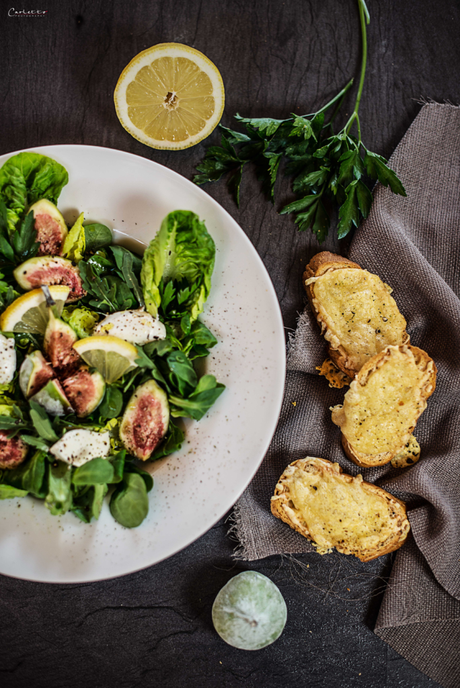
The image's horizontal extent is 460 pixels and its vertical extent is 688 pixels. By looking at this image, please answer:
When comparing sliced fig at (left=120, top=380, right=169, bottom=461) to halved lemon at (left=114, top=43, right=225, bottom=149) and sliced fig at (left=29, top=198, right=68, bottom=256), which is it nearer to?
sliced fig at (left=29, top=198, right=68, bottom=256)

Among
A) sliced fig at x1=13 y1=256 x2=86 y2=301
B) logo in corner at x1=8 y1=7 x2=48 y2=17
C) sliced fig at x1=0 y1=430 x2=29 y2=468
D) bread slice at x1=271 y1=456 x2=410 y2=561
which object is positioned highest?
logo in corner at x1=8 y1=7 x2=48 y2=17

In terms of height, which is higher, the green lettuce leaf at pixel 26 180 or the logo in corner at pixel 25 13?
the logo in corner at pixel 25 13

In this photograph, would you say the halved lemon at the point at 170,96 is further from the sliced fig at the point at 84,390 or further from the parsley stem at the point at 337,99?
the sliced fig at the point at 84,390

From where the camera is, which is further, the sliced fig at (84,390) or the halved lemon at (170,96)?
the halved lemon at (170,96)

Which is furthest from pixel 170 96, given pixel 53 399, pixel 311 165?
pixel 53 399

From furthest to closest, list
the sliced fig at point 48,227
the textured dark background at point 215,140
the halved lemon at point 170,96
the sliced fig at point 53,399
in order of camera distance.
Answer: the textured dark background at point 215,140 → the halved lemon at point 170,96 → the sliced fig at point 48,227 → the sliced fig at point 53,399

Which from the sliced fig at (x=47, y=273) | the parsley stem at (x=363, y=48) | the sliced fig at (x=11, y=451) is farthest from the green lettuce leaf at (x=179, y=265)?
the parsley stem at (x=363, y=48)

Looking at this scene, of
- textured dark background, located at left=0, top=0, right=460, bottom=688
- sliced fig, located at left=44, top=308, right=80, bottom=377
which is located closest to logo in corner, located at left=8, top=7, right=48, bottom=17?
textured dark background, located at left=0, top=0, right=460, bottom=688

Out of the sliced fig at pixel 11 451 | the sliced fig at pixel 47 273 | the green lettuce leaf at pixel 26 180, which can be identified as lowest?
the sliced fig at pixel 11 451
